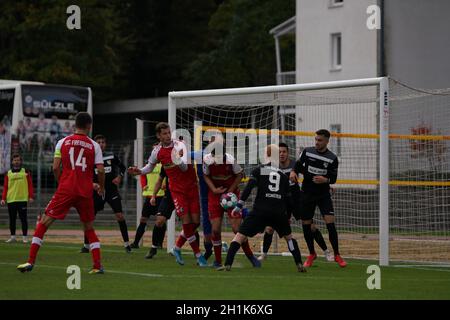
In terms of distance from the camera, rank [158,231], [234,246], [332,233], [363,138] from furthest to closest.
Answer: [363,138] → [158,231] → [332,233] → [234,246]

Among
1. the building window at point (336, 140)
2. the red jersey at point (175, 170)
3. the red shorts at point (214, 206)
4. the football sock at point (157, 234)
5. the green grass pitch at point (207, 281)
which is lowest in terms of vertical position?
the green grass pitch at point (207, 281)

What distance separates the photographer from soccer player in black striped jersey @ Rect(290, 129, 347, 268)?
55.5 feet

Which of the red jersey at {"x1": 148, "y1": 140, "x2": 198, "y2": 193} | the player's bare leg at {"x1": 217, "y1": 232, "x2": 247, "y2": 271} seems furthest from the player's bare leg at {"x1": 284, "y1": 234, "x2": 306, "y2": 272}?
the red jersey at {"x1": 148, "y1": 140, "x2": 198, "y2": 193}

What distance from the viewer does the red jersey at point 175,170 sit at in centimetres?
1666

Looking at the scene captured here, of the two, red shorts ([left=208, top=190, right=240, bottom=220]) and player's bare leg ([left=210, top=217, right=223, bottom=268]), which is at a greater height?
red shorts ([left=208, top=190, right=240, bottom=220])

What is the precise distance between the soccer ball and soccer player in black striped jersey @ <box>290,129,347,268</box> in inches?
67.3

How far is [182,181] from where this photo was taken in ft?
54.6

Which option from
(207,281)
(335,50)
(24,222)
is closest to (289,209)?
(207,281)

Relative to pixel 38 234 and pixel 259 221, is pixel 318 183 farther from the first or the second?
pixel 38 234

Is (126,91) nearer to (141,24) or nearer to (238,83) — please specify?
(141,24)

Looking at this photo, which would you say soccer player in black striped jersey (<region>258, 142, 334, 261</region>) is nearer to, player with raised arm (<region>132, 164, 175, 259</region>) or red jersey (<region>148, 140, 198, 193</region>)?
player with raised arm (<region>132, 164, 175, 259</region>)

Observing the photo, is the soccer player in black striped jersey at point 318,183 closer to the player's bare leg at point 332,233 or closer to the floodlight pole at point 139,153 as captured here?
the player's bare leg at point 332,233

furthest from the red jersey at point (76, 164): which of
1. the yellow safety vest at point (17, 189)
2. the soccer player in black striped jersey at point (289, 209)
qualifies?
the yellow safety vest at point (17, 189)

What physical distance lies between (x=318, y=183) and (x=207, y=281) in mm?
3843
